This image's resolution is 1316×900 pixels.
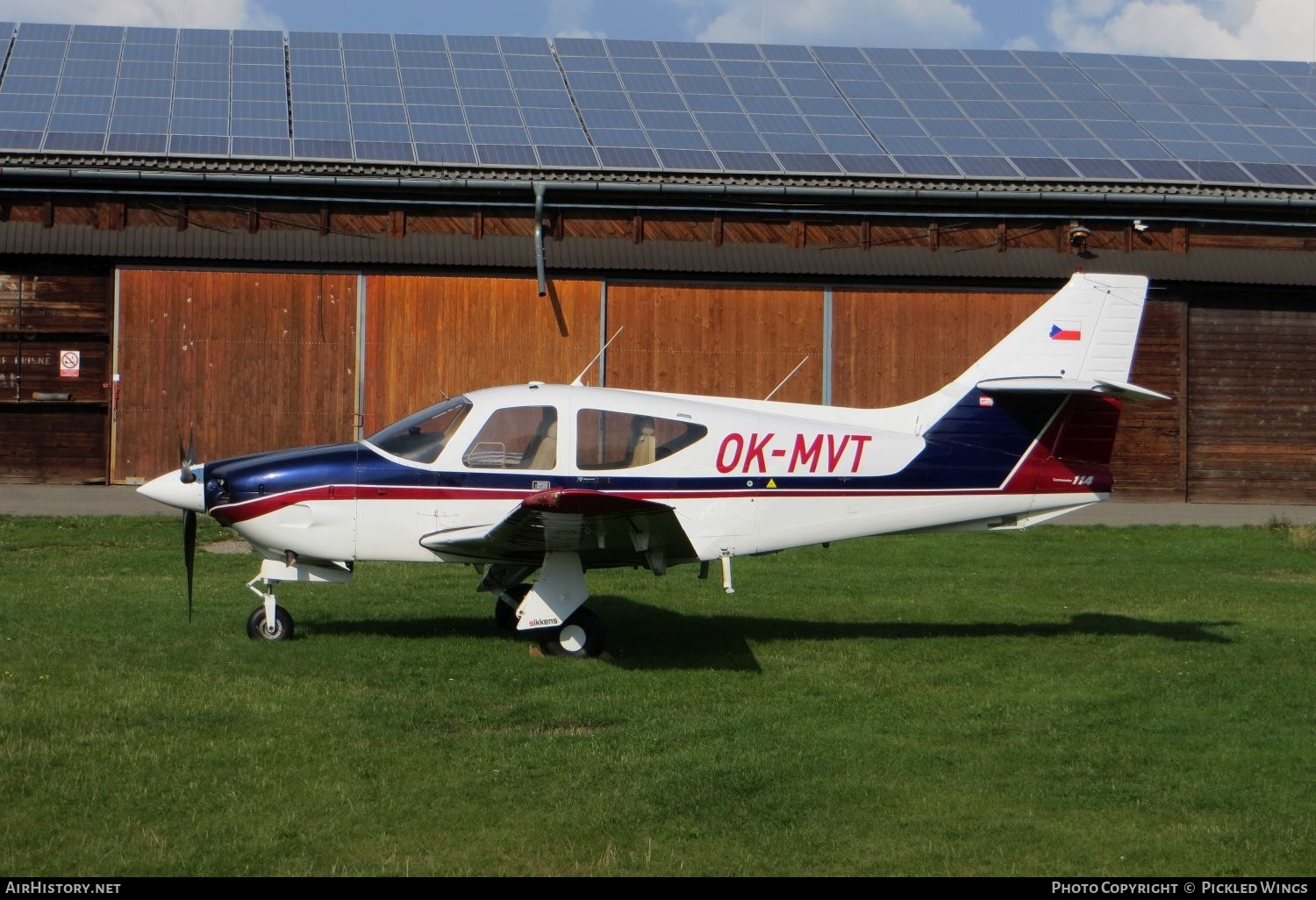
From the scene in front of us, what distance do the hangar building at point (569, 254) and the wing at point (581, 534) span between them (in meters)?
11.1

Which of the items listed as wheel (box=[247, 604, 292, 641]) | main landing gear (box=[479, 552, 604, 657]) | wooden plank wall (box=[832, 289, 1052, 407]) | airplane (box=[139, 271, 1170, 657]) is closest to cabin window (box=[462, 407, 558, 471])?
airplane (box=[139, 271, 1170, 657])

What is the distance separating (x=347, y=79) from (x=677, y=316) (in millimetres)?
7985

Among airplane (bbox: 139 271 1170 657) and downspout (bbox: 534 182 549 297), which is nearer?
airplane (bbox: 139 271 1170 657)

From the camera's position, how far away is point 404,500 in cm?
1038

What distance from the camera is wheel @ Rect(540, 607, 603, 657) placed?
10.2m

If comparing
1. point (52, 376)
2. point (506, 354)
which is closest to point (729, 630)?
point (506, 354)

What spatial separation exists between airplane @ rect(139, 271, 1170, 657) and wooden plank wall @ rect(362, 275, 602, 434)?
1073 cm

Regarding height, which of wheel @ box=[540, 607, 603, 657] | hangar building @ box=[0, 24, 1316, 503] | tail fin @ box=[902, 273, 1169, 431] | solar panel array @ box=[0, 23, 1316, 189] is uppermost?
solar panel array @ box=[0, 23, 1316, 189]

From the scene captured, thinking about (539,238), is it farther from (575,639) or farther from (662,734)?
(662,734)

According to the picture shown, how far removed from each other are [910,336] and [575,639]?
13872 mm

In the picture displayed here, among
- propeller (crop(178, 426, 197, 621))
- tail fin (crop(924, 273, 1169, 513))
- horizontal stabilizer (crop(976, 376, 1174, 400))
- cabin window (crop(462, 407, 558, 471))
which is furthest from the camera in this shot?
tail fin (crop(924, 273, 1169, 513))

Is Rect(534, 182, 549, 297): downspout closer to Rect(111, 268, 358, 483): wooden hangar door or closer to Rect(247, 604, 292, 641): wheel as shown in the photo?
Rect(111, 268, 358, 483): wooden hangar door

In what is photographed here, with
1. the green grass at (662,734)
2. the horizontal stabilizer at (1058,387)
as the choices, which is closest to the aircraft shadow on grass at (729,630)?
the green grass at (662,734)

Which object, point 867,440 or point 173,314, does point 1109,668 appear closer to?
point 867,440
